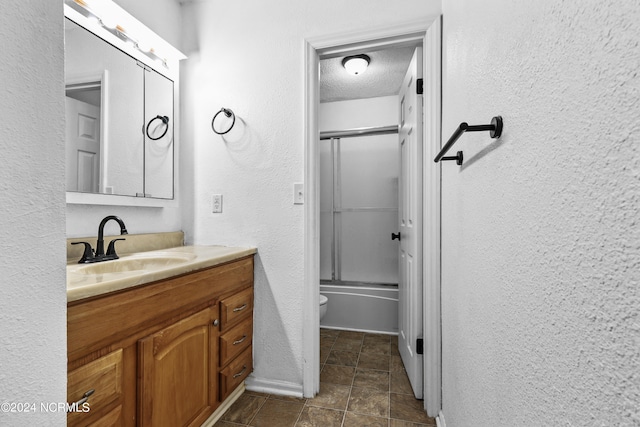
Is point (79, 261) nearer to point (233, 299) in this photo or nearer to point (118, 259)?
point (118, 259)

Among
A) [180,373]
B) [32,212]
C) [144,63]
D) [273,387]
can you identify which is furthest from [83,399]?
[144,63]

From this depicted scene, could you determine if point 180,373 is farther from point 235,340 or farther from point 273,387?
point 273,387

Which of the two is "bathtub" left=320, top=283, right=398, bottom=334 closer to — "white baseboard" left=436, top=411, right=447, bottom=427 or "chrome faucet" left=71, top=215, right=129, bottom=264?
"white baseboard" left=436, top=411, right=447, bottom=427

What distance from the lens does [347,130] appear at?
321 cm

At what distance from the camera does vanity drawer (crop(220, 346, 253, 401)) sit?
1.46 m

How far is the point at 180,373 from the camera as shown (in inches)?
46.8

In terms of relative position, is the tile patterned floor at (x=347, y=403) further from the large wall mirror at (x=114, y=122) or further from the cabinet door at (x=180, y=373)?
the large wall mirror at (x=114, y=122)

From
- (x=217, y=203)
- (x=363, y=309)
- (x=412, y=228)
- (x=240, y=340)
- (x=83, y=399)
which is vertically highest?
(x=217, y=203)

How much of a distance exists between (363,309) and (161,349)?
201 cm

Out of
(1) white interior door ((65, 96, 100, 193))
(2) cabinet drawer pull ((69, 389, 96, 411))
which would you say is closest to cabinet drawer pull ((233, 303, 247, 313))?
(2) cabinet drawer pull ((69, 389, 96, 411))

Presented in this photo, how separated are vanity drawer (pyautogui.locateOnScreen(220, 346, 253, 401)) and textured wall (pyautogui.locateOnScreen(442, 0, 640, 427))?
3.65 feet

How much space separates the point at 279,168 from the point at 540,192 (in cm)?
140

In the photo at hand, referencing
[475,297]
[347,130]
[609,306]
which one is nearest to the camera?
[609,306]

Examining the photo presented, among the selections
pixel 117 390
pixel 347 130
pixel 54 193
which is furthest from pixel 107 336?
pixel 347 130
